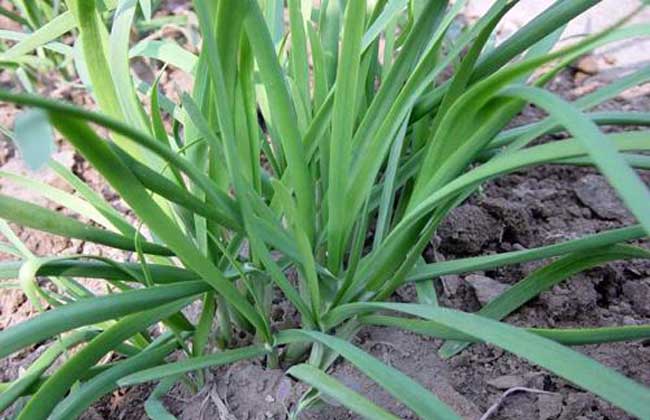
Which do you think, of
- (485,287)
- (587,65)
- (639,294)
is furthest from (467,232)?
(587,65)

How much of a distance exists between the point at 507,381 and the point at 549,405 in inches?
2.2

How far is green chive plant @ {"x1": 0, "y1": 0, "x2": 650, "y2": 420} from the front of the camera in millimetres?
621

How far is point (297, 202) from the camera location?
79 cm

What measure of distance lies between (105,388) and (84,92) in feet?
2.87

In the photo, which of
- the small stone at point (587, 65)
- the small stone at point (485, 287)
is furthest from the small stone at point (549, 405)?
the small stone at point (587, 65)

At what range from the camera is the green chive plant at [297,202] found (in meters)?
0.62

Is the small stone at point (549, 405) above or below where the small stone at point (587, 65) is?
below

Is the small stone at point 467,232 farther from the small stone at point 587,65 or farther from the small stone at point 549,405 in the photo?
the small stone at point 587,65

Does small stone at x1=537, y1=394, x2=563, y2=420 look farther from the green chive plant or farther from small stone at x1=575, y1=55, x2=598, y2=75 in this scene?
small stone at x1=575, y1=55, x2=598, y2=75

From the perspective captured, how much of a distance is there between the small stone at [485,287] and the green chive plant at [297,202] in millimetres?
68

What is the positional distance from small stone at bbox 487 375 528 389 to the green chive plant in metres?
0.07

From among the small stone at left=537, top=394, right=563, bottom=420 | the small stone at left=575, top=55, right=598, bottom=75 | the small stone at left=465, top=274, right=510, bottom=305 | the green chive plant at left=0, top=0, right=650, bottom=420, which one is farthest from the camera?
the small stone at left=575, top=55, right=598, bottom=75

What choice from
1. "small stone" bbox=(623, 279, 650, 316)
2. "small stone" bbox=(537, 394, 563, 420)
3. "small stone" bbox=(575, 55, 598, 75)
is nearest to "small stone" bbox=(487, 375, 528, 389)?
"small stone" bbox=(537, 394, 563, 420)

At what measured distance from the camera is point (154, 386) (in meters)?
0.88
